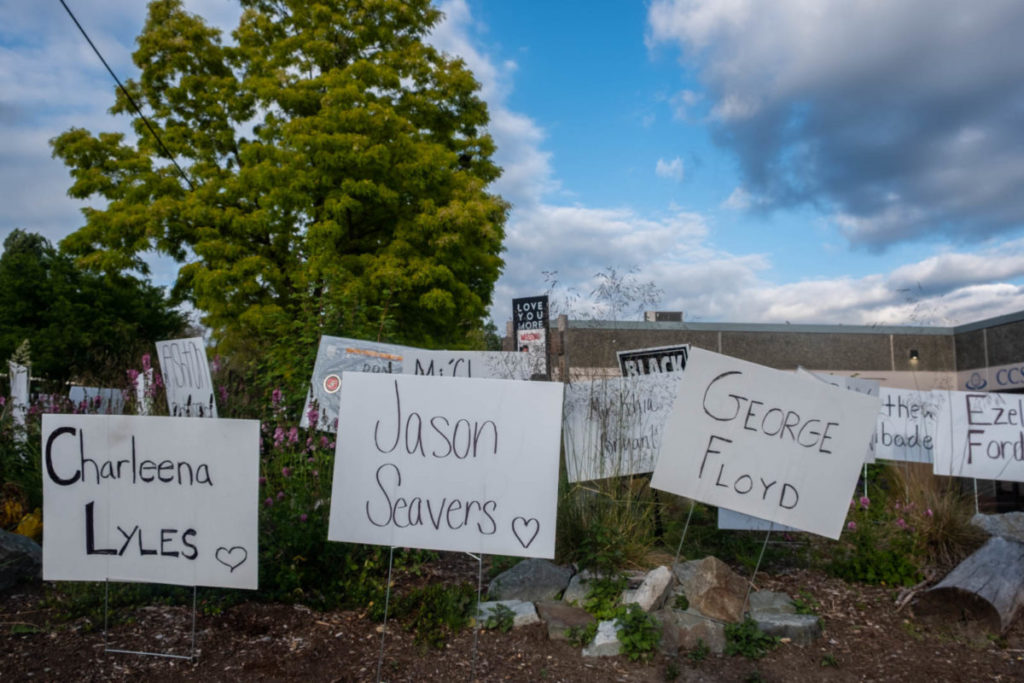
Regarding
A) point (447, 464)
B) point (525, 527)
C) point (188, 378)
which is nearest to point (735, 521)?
point (525, 527)

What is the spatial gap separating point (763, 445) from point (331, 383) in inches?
138

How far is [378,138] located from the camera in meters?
16.6

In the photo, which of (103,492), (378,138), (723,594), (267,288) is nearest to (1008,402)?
(723,594)

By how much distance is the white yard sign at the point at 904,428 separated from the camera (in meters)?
7.60

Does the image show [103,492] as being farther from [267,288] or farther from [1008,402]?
[267,288]

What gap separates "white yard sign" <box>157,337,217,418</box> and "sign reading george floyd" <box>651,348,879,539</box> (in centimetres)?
415

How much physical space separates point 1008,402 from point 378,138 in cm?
1338

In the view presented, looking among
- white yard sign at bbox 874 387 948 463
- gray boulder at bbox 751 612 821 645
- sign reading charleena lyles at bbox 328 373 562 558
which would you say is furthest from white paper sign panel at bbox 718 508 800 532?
white yard sign at bbox 874 387 948 463

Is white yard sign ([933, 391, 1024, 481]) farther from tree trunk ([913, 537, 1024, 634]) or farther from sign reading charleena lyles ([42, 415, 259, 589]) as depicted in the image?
sign reading charleena lyles ([42, 415, 259, 589])

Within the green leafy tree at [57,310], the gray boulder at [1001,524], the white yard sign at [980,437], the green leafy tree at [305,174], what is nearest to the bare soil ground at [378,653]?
the gray boulder at [1001,524]

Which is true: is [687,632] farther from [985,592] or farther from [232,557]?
[232,557]

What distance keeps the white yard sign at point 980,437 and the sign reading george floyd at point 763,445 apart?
10.6ft

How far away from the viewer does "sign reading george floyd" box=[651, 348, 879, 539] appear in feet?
13.4

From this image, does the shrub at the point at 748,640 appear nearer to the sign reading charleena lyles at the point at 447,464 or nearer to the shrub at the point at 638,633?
the shrub at the point at 638,633
